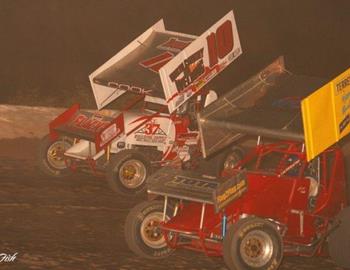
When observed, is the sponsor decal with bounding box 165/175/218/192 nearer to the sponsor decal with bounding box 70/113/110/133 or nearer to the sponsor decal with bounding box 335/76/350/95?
the sponsor decal with bounding box 335/76/350/95

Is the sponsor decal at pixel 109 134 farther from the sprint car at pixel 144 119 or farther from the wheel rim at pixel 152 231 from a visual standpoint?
the wheel rim at pixel 152 231

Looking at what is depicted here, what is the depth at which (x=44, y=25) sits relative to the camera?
2523 centimetres

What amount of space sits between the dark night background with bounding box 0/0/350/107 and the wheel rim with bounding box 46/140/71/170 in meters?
8.21

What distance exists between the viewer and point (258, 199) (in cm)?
856

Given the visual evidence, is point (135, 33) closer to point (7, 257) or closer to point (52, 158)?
point (52, 158)

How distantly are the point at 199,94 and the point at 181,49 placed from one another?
69cm

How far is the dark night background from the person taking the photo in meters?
23.0

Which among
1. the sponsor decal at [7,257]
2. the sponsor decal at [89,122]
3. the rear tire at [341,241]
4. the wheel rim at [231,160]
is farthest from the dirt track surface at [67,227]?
the wheel rim at [231,160]

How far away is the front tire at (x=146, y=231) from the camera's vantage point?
8.83 metres

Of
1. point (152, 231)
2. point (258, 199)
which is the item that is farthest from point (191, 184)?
point (152, 231)

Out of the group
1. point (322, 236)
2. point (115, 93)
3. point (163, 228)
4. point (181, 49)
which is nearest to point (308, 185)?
point (322, 236)

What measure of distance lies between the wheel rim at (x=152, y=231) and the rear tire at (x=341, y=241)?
5.44 ft

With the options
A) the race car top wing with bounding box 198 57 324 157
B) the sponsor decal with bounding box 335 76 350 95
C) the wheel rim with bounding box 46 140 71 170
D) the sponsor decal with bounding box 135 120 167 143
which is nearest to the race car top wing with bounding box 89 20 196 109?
the sponsor decal with bounding box 135 120 167 143

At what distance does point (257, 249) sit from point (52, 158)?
17.3ft
